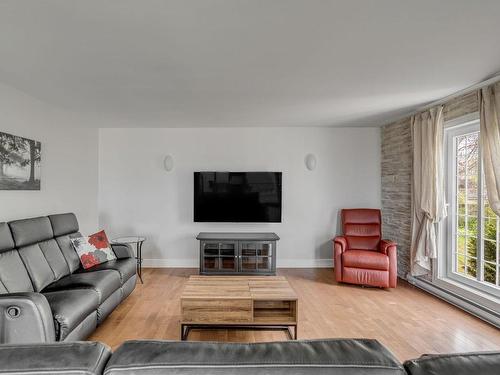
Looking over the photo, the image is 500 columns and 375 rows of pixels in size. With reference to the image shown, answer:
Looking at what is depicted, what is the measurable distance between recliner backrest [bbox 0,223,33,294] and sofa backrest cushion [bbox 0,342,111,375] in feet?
6.85

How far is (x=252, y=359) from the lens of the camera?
72 centimetres

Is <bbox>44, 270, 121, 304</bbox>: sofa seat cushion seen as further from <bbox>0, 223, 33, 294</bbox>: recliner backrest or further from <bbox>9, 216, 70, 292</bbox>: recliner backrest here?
<bbox>0, 223, 33, 294</bbox>: recliner backrest

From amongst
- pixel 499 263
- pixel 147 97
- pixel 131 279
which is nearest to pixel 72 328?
pixel 131 279

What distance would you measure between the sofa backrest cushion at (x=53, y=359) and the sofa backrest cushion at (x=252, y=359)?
0.04 metres

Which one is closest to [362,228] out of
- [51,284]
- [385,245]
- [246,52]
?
[385,245]

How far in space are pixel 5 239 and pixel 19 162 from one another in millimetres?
1020

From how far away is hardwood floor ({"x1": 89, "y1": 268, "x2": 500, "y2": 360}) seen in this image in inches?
99.3

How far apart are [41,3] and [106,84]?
1.27 metres

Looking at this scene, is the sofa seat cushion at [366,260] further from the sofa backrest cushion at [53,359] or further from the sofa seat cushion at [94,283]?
the sofa backrest cushion at [53,359]

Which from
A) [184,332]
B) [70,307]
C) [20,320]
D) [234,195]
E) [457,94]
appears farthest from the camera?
[234,195]

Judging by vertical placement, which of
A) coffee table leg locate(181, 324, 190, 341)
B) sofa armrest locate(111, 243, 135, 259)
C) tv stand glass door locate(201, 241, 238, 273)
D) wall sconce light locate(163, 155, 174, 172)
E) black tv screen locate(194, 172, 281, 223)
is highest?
wall sconce light locate(163, 155, 174, 172)

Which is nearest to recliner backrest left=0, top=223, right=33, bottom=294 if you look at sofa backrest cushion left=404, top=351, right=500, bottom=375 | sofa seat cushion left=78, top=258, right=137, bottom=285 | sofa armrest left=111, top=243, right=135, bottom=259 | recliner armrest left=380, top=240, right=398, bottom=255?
sofa seat cushion left=78, top=258, right=137, bottom=285

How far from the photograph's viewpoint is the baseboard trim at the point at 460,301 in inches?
111

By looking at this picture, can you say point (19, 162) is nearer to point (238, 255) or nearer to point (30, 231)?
point (30, 231)
